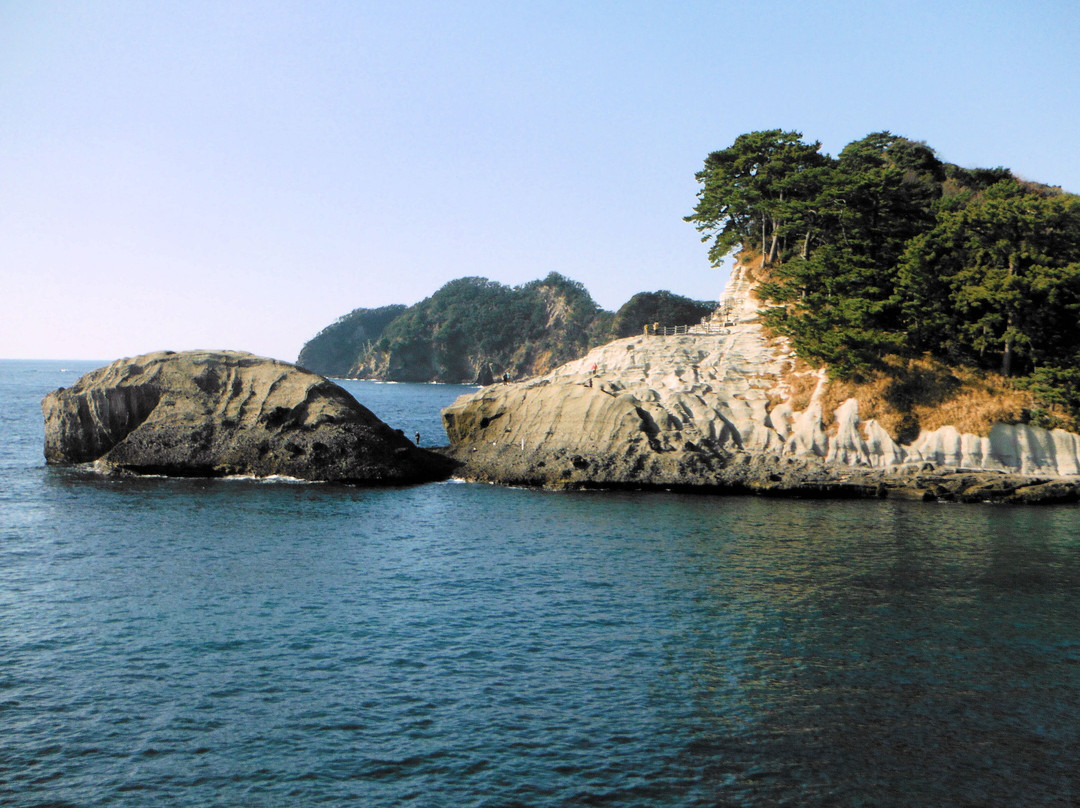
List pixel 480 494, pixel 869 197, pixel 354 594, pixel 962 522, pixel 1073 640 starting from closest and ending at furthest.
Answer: pixel 1073 640, pixel 354 594, pixel 962 522, pixel 480 494, pixel 869 197

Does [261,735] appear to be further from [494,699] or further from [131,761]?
[494,699]

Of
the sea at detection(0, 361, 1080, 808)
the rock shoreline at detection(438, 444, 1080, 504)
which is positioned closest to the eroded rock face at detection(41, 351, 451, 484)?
the rock shoreline at detection(438, 444, 1080, 504)

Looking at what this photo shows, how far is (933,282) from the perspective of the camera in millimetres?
66938

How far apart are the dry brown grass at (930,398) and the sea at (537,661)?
1323 cm

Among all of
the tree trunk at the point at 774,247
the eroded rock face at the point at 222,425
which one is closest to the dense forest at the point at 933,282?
the tree trunk at the point at 774,247

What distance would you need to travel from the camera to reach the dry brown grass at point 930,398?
62.2 metres

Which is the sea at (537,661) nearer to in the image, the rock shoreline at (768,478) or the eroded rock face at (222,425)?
the rock shoreline at (768,478)

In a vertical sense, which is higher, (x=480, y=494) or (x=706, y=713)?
(x=480, y=494)

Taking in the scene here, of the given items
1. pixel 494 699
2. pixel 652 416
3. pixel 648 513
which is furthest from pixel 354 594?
pixel 652 416

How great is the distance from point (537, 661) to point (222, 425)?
147ft

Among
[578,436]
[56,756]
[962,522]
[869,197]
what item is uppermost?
[869,197]

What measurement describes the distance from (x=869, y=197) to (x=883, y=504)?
28.8 meters

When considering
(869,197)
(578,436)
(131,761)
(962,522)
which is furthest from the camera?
(869,197)

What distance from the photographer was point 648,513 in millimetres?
53000
